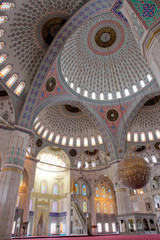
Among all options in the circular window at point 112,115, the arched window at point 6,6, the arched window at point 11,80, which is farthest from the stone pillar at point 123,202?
the arched window at point 6,6

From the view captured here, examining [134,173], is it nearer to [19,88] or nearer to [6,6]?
[19,88]

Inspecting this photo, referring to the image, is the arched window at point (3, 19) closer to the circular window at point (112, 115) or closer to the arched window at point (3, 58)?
the arched window at point (3, 58)

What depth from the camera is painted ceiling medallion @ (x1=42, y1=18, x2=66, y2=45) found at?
33.4 ft

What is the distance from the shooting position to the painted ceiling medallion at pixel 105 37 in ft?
43.3

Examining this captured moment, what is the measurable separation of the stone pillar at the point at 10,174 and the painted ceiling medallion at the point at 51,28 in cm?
615

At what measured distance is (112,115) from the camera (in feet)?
51.0

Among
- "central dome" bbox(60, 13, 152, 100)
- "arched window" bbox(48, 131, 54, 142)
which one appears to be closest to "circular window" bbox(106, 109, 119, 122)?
"central dome" bbox(60, 13, 152, 100)

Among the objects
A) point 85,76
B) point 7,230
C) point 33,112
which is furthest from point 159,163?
point 7,230

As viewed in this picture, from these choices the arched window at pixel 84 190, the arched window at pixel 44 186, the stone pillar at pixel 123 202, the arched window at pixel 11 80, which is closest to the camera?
the arched window at pixel 11 80

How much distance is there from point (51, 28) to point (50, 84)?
12.9 ft

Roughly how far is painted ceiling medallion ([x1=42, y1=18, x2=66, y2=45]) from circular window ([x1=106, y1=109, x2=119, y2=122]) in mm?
7976

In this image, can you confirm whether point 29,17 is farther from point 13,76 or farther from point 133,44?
point 133,44

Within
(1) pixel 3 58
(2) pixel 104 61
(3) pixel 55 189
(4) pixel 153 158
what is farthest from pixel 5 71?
(4) pixel 153 158

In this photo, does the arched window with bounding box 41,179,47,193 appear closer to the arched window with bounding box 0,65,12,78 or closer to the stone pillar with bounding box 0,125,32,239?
the stone pillar with bounding box 0,125,32,239
